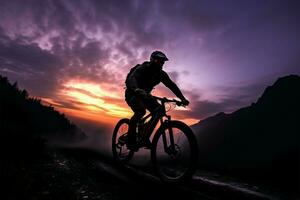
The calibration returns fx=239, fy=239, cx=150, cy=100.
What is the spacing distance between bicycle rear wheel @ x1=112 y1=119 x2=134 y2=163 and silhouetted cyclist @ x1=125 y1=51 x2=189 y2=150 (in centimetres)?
83

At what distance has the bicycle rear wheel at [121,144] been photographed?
776 centimetres

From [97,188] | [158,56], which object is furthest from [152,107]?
[97,188]

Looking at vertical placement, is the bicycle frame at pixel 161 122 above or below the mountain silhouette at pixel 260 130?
below

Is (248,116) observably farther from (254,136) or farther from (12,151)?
(12,151)

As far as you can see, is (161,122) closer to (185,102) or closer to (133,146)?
(185,102)

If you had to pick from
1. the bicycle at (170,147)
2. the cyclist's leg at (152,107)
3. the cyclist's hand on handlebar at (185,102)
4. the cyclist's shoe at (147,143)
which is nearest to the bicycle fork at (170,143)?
the bicycle at (170,147)

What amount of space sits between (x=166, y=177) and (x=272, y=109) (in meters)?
135

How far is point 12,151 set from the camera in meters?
6.06

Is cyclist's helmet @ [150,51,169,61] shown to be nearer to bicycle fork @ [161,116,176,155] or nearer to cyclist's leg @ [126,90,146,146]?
cyclist's leg @ [126,90,146,146]

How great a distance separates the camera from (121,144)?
785 centimetres

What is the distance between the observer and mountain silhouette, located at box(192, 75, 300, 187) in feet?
302

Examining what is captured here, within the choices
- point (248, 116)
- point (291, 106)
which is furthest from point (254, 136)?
point (291, 106)

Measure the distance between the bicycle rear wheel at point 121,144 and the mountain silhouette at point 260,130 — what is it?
80197 millimetres

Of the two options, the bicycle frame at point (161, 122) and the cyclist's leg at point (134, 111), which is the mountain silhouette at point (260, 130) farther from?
the bicycle frame at point (161, 122)
